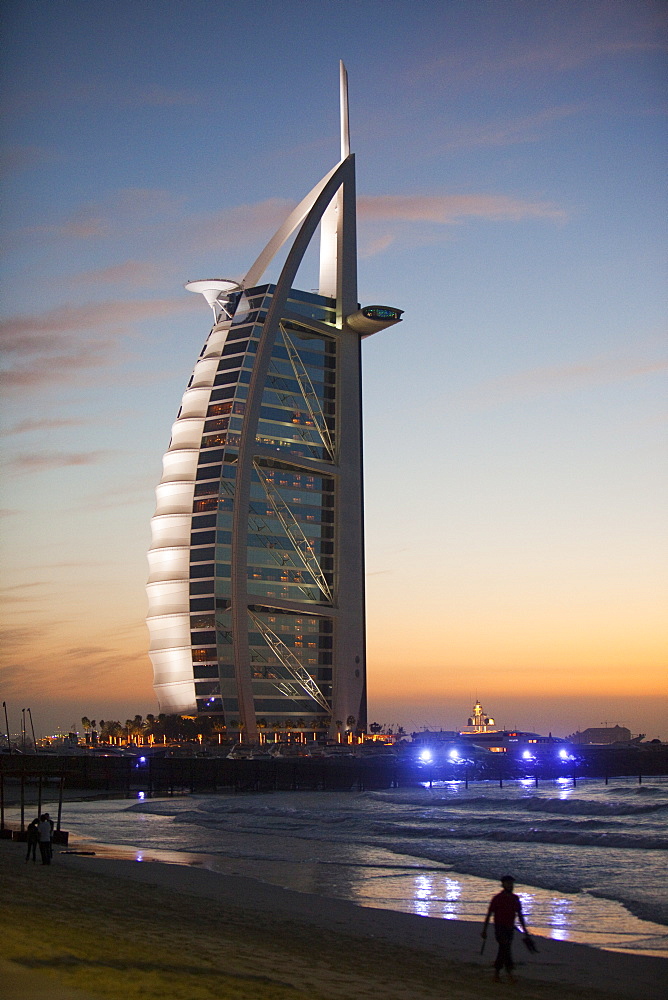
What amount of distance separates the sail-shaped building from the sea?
1878 inches

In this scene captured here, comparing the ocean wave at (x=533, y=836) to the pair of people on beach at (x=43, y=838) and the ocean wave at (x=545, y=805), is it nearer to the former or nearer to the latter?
the ocean wave at (x=545, y=805)

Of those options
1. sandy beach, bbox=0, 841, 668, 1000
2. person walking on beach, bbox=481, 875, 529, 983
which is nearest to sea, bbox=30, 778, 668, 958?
sandy beach, bbox=0, 841, 668, 1000

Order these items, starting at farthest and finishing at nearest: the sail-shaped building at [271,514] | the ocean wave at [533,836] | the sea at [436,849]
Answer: the sail-shaped building at [271,514] < the ocean wave at [533,836] < the sea at [436,849]

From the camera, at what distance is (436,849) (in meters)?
38.4

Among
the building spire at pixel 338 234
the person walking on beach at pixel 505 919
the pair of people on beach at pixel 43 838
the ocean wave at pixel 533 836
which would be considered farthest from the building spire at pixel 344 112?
the person walking on beach at pixel 505 919

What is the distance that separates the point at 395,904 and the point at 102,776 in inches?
2697

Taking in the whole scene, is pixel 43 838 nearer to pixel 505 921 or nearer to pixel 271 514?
pixel 505 921

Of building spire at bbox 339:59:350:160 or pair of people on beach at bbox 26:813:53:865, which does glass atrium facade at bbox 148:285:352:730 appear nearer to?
building spire at bbox 339:59:350:160

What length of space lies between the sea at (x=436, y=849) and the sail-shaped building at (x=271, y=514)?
156 feet

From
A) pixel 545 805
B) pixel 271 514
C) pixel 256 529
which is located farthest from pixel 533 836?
pixel 271 514

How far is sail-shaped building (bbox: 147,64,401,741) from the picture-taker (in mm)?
115250

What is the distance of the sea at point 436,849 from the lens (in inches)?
976

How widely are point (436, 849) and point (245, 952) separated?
22.9m

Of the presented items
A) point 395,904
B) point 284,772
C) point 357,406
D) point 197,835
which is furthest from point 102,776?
point 395,904
